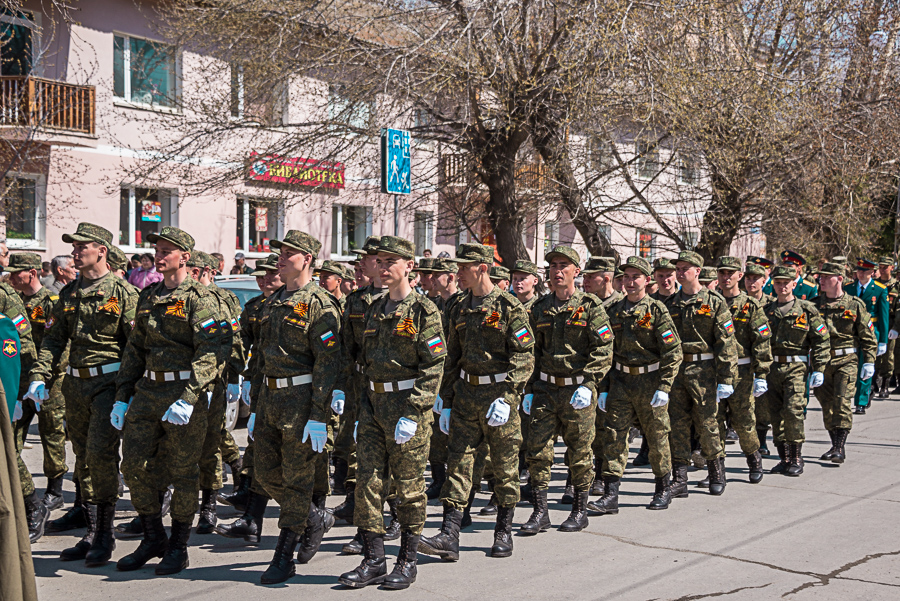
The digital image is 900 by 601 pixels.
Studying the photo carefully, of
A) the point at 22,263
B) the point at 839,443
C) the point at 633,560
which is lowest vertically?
the point at 633,560

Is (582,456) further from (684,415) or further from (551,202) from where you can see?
(551,202)

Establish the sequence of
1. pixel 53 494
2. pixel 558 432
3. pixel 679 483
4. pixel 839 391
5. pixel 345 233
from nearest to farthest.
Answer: pixel 558 432, pixel 53 494, pixel 679 483, pixel 839 391, pixel 345 233

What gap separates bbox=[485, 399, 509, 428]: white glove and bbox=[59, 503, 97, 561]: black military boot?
271 cm

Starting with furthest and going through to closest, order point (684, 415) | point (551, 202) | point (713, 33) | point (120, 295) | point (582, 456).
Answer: point (551, 202), point (713, 33), point (684, 415), point (582, 456), point (120, 295)

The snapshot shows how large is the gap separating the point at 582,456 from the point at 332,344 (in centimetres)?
243

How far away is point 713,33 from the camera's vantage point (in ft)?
46.3

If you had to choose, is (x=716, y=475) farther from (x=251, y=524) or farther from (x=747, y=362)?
(x=251, y=524)

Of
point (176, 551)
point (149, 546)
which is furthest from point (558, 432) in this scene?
point (149, 546)

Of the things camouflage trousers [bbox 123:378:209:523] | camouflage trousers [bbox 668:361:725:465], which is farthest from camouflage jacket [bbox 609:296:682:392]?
camouflage trousers [bbox 123:378:209:523]

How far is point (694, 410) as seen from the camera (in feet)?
28.7

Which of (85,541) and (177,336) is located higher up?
(177,336)

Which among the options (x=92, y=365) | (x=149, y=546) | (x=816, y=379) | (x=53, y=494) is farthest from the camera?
(x=816, y=379)

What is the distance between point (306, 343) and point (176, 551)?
5.09ft

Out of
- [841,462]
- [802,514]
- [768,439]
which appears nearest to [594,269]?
[802,514]
